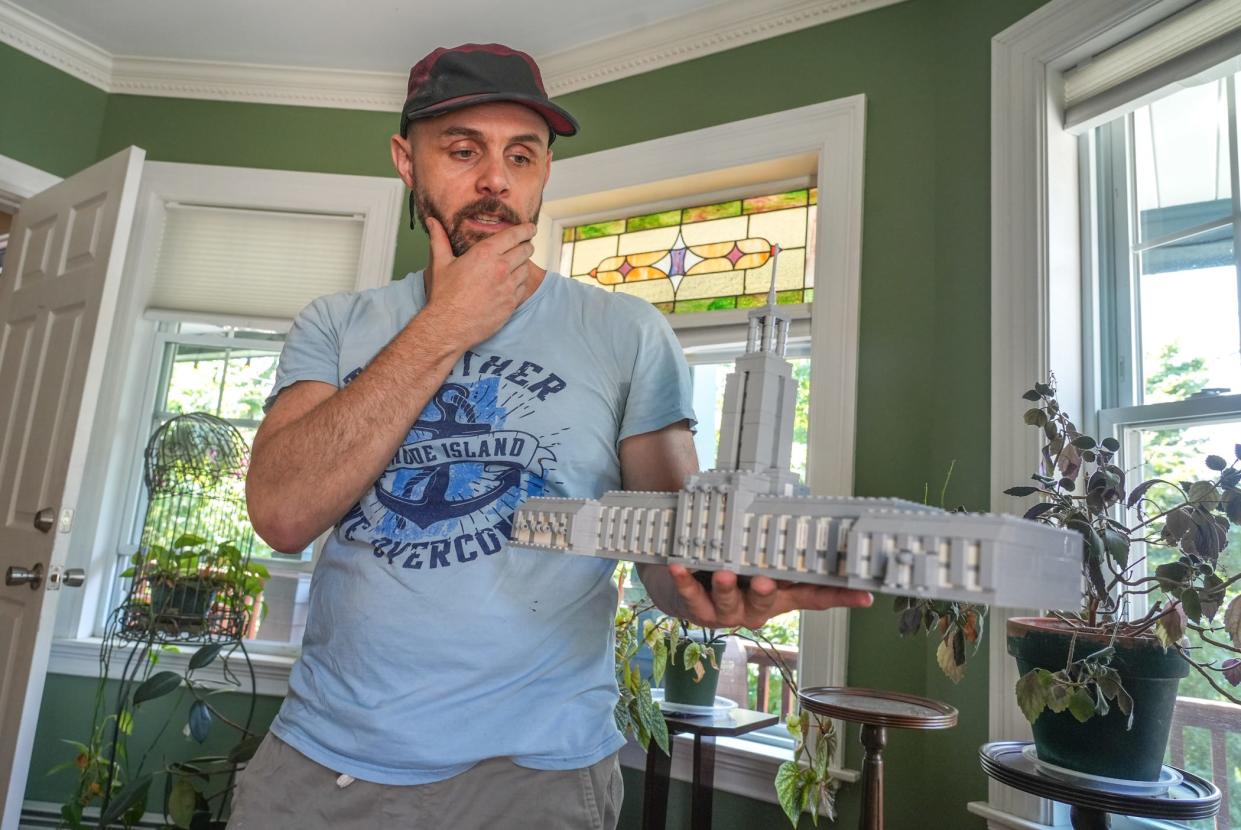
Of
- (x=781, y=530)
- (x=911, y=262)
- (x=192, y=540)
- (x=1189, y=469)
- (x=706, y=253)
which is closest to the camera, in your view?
(x=781, y=530)

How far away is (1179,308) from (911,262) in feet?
2.23

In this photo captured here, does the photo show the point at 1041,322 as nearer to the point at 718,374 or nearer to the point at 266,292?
the point at 718,374

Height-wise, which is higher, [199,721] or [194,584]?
[194,584]

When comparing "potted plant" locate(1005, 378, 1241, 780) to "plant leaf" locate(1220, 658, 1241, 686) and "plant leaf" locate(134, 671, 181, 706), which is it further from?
"plant leaf" locate(134, 671, 181, 706)

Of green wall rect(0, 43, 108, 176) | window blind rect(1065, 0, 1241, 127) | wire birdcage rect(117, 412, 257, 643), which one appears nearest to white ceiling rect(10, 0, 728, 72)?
green wall rect(0, 43, 108, 176)

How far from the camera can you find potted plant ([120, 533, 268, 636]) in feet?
8.89

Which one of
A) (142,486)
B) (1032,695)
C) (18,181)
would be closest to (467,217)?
(1032,695)

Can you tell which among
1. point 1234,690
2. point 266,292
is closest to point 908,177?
point 1234,690

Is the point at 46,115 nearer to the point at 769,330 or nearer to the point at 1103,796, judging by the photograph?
the point at 769,330

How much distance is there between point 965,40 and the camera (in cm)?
237

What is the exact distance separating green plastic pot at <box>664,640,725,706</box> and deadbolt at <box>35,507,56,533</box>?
1869mm

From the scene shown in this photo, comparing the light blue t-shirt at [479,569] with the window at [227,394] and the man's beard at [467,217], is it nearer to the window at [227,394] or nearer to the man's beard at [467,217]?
the man's beard at [467,217]

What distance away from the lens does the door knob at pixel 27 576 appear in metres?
2.41

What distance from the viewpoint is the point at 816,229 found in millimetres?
2570
